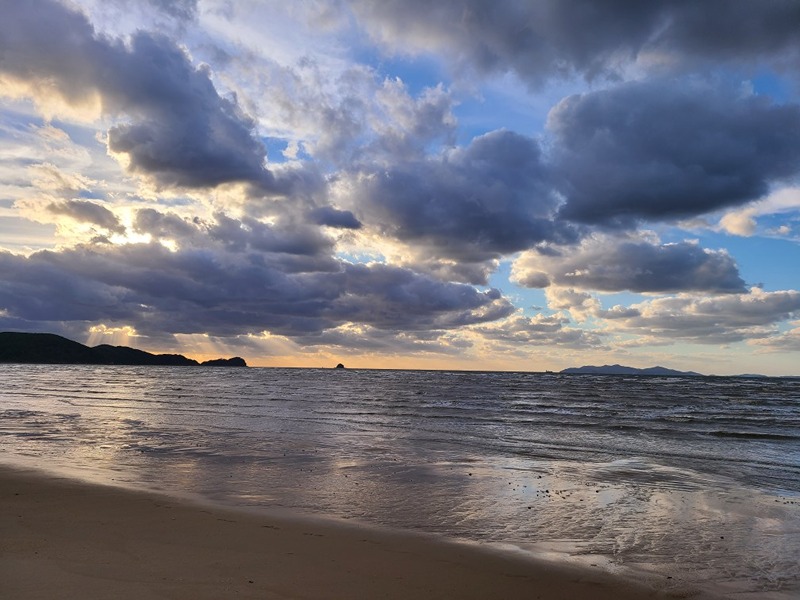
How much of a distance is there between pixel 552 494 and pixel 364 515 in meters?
4.64

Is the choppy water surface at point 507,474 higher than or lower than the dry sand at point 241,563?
lower

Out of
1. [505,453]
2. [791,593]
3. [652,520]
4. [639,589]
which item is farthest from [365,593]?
[505,453]

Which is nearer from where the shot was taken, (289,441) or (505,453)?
(505,453)

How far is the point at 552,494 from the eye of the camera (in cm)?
1282

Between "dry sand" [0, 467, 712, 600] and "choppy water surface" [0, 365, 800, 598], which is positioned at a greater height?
→ "dry sand" [0, 467, 712, 600]

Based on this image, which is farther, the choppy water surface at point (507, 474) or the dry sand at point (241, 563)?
the choppy water surface at point (507, 474)

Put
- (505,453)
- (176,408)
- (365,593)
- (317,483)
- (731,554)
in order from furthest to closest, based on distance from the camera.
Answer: (176,408)
(505,453)
(317,483)
(731,554)
(365,593)

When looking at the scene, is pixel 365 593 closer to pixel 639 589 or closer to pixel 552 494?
pixel 639 589

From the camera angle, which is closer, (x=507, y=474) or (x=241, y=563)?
(x=241, y=563)

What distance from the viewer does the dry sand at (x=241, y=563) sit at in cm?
657

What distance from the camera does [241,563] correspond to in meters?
7.52

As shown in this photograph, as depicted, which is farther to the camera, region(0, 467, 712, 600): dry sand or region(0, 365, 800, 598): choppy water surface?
region(0, 365, 800, 598): choppy water surface

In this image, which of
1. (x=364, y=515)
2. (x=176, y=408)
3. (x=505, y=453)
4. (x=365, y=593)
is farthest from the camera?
(x=176, y=408)

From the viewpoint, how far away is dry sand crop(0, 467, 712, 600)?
6.57m
